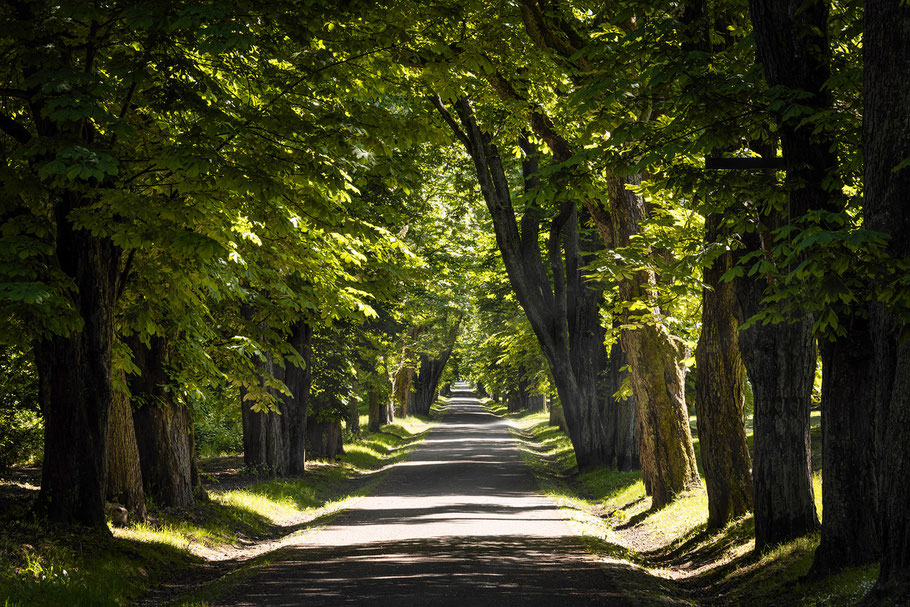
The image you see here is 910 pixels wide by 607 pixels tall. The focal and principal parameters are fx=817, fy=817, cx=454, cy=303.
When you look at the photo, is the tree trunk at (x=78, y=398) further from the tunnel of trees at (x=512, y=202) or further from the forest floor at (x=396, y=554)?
the forest floor at (x=396, y=554)

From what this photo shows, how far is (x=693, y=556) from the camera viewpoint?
11.8 m

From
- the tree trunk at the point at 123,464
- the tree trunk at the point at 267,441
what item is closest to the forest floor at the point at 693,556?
the tree trunk at the point at 123,464

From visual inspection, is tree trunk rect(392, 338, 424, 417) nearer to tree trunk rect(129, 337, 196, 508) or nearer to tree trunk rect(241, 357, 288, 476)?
tree trunk rect(241, 357, 288, 476)

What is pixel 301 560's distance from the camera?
11398 millimetres

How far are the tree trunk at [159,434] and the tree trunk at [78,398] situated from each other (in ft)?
11.5

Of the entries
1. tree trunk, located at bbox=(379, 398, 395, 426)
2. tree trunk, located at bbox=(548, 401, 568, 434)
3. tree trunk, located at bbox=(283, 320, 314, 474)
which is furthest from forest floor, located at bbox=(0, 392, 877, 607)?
tree trunk, located at bbox=(379, 398, 395, 426)

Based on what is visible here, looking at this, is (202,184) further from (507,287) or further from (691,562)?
(507,287)

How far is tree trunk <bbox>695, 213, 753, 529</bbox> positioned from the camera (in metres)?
12.2

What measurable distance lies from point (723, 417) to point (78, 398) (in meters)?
8.97

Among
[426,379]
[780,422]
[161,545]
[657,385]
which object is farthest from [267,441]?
[426,379]

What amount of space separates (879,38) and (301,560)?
933cm

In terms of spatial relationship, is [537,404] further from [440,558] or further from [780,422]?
[780,422]

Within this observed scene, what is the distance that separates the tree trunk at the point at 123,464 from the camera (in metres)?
12.2

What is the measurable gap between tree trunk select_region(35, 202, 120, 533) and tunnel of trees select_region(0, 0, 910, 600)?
1.3 inches
